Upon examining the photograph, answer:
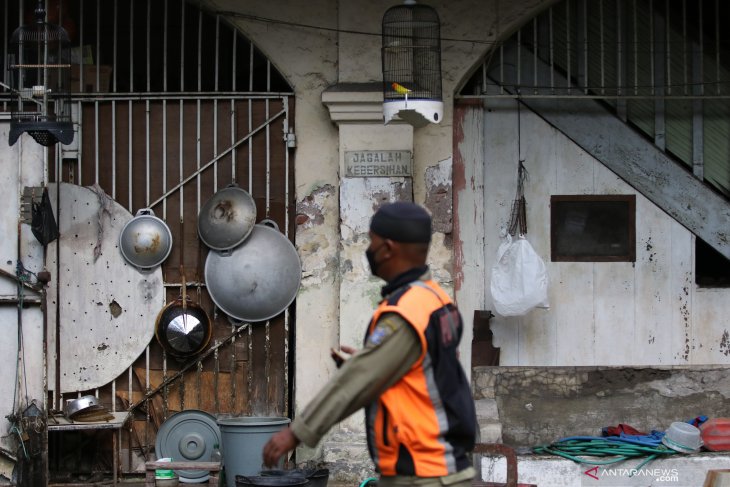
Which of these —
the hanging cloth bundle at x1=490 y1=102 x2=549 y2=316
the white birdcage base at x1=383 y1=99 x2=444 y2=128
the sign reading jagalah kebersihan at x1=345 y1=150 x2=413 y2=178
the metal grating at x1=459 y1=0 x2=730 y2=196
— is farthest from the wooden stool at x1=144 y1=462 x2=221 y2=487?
the metal grating at x1=459 y1=0 x2=730 y2=196

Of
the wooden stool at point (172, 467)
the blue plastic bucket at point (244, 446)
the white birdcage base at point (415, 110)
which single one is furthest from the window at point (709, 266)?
the wooden stool at point (172, 467)

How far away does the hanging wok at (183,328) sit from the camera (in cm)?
841

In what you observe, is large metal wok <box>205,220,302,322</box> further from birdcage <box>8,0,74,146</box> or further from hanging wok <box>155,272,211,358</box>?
birdcage <box>8,0,74,146</box>

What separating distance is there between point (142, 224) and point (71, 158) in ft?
2.44

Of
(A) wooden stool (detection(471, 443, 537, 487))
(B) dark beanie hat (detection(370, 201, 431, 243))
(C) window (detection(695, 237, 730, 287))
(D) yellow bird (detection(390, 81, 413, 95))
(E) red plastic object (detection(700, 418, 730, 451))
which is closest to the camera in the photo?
(B) dark beanie hat (detection(370, 201, 431, 243))

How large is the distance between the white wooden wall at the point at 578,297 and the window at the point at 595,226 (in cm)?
9

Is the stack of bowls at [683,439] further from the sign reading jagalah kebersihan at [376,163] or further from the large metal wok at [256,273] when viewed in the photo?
the large metal wok at [256,273]

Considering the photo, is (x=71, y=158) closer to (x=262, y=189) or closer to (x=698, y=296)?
(x=262, y=189)

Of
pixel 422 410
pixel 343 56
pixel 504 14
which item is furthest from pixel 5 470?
pixel 422 410

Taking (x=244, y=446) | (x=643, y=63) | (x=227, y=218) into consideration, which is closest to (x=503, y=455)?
(x=244, y=446)

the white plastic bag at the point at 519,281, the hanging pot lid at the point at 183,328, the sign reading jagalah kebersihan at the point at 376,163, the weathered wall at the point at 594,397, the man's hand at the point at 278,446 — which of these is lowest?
the weathered wall at the point at 594,397

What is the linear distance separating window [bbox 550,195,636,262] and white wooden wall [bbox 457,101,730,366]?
3.7 inches

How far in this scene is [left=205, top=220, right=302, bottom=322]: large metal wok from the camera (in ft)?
27.8

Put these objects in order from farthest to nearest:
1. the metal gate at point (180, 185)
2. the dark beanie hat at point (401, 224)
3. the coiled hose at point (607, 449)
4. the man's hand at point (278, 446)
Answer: the metal gate at point (180, 185) → the coiled hose at point (607, 449) → the dark beanie hat at point (401, 224) → the man's hand at point (278, 446)
